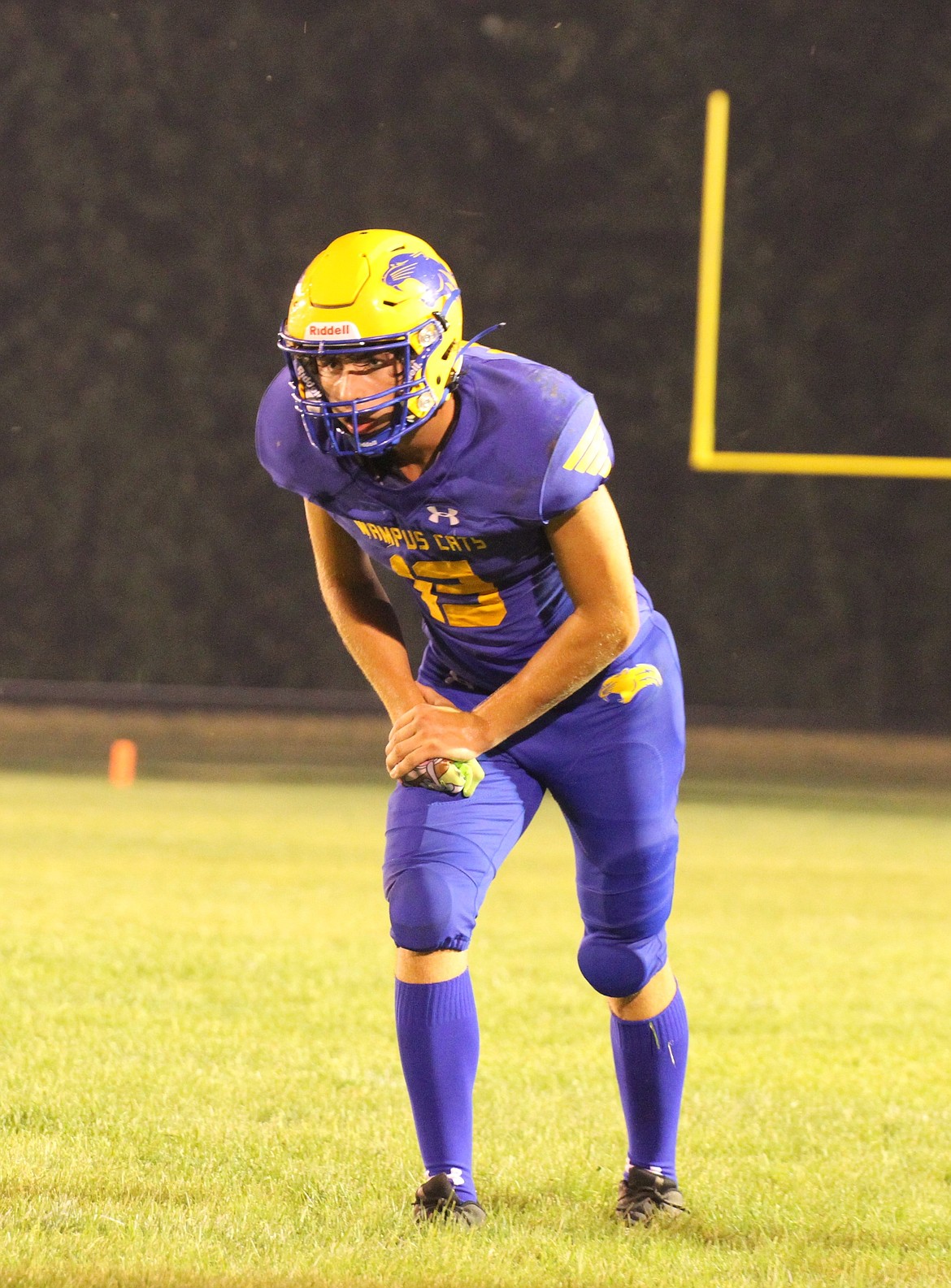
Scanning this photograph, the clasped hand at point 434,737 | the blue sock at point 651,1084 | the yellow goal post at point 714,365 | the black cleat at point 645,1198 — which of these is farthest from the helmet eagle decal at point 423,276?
the yellow goal post at point 714,365

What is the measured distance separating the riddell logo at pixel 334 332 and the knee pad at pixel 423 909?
88 centimetres

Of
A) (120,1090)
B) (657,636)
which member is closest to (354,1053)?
(120,1090)

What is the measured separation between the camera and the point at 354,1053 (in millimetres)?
4508

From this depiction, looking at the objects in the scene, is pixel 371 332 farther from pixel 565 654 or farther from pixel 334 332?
pixel 565 654

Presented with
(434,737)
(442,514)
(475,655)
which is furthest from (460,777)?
(442,514)

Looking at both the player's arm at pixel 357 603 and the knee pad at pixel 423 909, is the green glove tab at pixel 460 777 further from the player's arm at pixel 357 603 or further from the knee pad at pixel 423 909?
the player's arm at pixel 357 603

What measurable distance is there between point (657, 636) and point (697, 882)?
506 cm

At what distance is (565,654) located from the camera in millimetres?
2932

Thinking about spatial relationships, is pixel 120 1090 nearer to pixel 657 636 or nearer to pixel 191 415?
pixel 657 636

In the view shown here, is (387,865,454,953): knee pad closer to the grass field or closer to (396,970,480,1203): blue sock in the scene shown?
(396,970,480,1203): blue sock

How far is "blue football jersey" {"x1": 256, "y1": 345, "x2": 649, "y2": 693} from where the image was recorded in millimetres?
2881

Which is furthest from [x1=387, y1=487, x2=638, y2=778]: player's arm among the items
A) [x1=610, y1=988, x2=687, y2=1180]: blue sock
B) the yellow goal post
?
the yellow goal post

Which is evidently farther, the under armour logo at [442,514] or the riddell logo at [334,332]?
the under armour logo at [442,514]

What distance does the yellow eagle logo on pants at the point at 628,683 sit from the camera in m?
3.09
